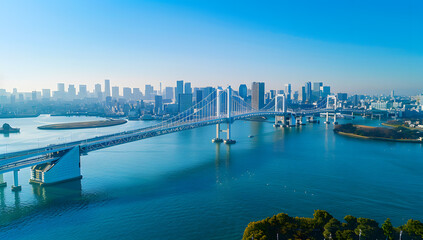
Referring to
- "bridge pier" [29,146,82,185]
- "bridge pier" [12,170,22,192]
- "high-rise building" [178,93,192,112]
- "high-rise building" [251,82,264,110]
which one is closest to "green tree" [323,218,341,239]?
"bridge pier" [29,146,82,185]

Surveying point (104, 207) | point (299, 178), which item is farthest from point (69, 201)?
point (299, 178)

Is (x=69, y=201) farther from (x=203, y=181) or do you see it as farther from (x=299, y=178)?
(x=299, y=178)

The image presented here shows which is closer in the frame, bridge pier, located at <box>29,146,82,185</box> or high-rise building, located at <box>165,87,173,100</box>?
→ bridge pier, located at <box>29,146,82,185</box>

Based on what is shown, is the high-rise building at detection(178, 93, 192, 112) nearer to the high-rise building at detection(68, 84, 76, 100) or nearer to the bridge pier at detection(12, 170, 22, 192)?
the bridge pier at detection(12, 170, 22, 192)

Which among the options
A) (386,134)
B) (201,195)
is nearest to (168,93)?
(386,134)

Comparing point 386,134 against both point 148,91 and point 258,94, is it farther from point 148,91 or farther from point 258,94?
point 148,91
